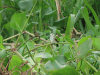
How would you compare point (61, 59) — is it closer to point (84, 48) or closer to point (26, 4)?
point (84, 48)

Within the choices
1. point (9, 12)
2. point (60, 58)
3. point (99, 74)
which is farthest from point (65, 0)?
point (99, 74)

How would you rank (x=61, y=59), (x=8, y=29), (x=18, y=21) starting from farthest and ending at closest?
(x=8, y=29) → (x=18, y=21) → (x=61, y=59)

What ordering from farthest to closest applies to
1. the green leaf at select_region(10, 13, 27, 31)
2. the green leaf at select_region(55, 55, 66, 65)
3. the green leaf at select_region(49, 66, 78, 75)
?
1. the green leaf at select_region(10, 13, 27, 31)
2. the green leaf at select_region(55, 55, 66, 65)
3. the green leaf at select_region(49, 66, 78, 75)

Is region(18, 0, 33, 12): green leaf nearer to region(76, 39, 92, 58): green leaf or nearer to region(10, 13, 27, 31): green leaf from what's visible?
region(10, 13, 27, 31): green leaf

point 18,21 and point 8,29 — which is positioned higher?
point 18,21

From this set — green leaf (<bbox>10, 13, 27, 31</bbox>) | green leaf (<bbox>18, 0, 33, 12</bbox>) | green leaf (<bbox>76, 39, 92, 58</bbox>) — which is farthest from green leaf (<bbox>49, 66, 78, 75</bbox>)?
green leaf (<bbox>18, 0, 33, 12</bbox>)

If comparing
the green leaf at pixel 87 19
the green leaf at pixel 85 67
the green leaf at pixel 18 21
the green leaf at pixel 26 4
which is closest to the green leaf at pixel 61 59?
the green leaf at pixel 85 67

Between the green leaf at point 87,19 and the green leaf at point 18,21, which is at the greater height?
the green leaf at point 18,21

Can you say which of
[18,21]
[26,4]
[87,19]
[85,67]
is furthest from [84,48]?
[26,4]

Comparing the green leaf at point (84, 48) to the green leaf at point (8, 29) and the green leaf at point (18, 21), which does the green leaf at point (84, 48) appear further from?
the green leaf at point (8, 29)

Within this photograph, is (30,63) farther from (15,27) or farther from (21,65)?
(15,27)

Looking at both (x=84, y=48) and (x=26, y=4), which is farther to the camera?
(x=26, y=4)
